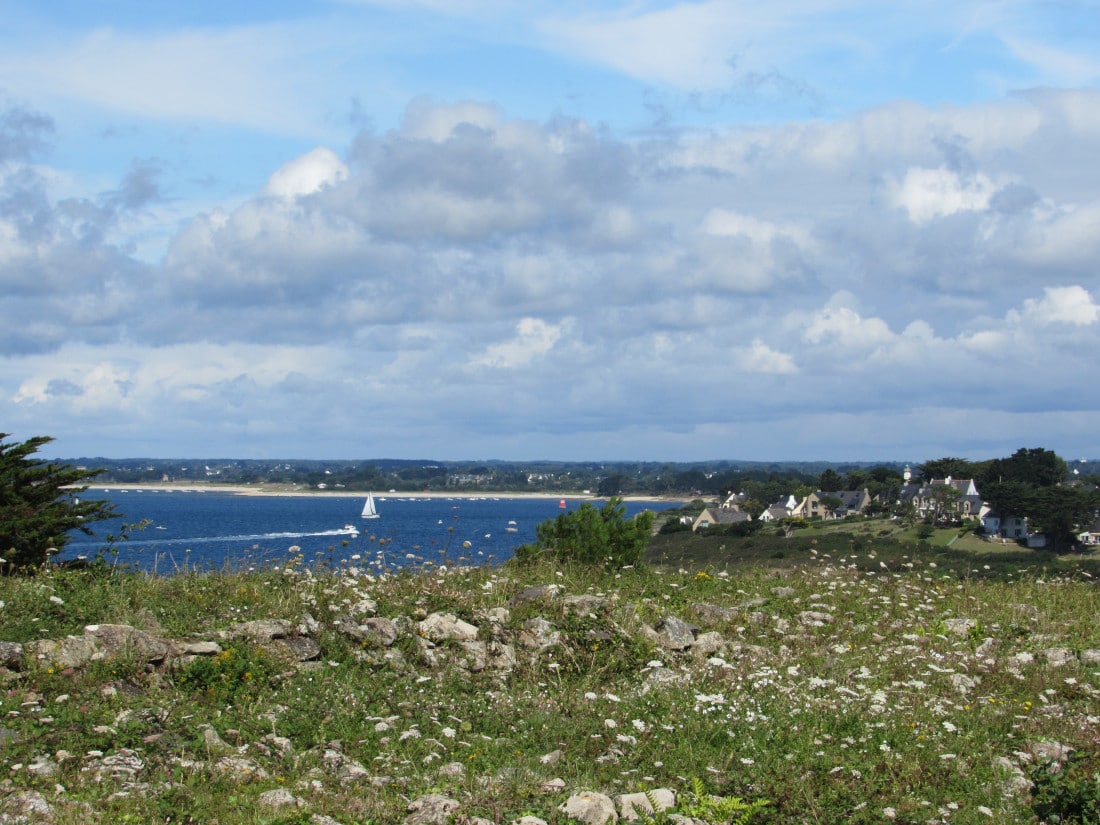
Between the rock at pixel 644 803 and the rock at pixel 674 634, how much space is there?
4.76 meters

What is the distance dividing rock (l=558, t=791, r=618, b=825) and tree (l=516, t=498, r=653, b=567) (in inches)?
404

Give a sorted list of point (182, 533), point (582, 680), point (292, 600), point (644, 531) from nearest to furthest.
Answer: point (582, 680) < point (292, 600) < point (644, 531) < point (182, 533)

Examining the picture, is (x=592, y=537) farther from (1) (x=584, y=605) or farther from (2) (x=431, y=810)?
(2) (x=431, y=810)

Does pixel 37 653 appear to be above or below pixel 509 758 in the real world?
above

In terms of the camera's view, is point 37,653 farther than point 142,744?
Yes

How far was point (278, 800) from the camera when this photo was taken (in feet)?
25.2

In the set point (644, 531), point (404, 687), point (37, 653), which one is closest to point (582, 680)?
point (404, 687)

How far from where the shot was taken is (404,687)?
34.7 feet

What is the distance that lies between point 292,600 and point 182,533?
66.8 meters

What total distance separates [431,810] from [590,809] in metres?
1.19

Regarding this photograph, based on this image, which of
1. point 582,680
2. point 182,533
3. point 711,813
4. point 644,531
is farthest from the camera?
point 182,533

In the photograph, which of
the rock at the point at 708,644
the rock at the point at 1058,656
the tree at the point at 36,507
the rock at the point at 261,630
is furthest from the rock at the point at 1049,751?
the tree at the point at 36,507

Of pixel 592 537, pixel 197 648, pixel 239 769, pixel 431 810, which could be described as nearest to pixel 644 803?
pixel 431 810

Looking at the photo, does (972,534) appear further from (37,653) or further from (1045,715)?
(37,653)
